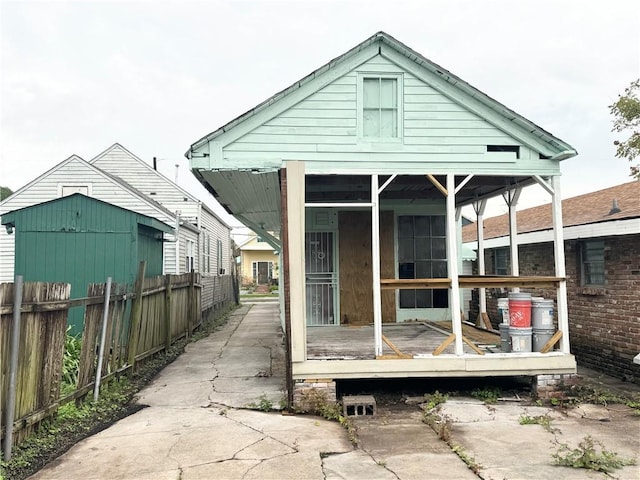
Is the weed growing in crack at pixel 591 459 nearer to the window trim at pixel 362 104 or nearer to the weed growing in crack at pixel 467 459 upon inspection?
the weed growing in crack at pixel 467 459

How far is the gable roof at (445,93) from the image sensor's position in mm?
6645

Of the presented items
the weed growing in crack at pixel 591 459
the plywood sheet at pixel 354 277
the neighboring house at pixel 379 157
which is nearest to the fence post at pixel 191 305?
the plywood sheet at pixel 354 277

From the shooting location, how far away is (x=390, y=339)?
7930 mm

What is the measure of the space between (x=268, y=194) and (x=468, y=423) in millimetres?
4949

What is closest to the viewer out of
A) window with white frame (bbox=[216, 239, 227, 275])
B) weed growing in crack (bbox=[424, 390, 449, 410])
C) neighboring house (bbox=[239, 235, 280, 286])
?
weed growing in crack (bbox=[424, 390, 449, 410])

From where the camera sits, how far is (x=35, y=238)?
9766mm

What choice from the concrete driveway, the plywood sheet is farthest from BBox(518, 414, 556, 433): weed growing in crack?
the plywood sheet

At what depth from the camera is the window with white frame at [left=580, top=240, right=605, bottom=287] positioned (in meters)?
8.39

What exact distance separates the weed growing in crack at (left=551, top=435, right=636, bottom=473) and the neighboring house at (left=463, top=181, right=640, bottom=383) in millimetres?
3674

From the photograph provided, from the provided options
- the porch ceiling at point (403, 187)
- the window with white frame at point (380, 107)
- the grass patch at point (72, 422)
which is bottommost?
the grass patch at point (72, 422)

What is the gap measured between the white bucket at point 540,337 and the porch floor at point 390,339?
53cm

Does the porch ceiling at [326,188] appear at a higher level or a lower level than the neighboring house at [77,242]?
higher

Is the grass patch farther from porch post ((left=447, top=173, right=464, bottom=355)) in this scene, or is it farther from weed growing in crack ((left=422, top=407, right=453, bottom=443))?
porch post ((left=447, top=173, right=464, bottom=355))

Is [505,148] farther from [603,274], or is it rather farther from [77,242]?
[77,242]
